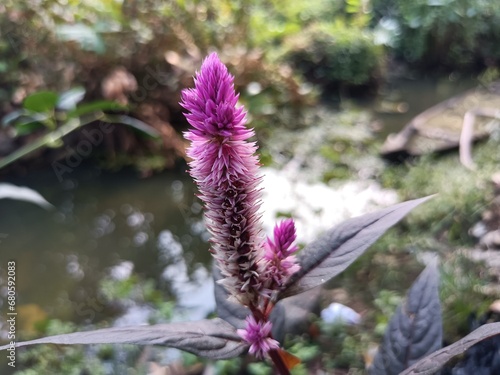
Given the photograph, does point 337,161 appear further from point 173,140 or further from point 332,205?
point 173,140

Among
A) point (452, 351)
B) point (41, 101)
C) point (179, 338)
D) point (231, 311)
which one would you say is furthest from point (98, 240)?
point (452, 351)

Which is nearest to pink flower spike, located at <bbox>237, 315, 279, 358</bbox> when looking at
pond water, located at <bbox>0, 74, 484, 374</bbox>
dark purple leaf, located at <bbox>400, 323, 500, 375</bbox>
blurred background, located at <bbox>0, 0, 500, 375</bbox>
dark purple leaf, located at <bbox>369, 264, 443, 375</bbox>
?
dark purple leaf, located at <bbox>400, 323, 500, 375</bbox>

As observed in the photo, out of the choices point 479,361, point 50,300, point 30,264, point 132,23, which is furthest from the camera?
point 132,23

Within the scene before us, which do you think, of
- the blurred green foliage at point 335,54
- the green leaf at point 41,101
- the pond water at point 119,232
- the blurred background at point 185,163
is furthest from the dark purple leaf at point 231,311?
the blurred green foliage at point 335,54

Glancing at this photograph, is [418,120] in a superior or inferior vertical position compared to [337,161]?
superior

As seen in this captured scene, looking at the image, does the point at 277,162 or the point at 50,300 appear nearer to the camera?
the point at 50,300

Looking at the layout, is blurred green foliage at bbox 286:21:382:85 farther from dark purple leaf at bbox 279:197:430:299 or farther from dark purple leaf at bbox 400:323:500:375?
dark purple leaf at bbox 400:323:500:375

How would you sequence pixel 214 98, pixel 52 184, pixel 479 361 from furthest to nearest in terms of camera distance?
pixel 52 184
pixel 479 361
pixel 214 98

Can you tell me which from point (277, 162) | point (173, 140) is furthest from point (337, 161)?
point (173, 140)

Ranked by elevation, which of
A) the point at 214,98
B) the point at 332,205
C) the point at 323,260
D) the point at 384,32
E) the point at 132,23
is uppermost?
the point at 384,32
